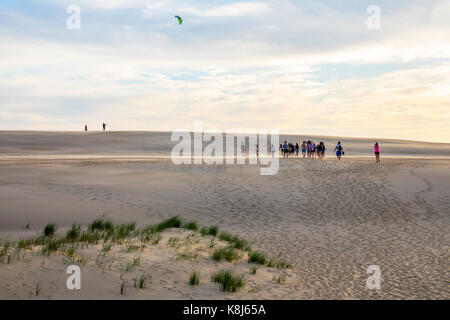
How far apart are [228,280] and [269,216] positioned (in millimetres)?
Result: 9468

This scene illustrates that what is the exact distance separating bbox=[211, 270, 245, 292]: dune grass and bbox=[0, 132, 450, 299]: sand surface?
204 mm

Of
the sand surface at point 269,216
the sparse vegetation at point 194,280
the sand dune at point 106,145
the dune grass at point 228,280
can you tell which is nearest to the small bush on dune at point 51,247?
the sand surface at point 269,216

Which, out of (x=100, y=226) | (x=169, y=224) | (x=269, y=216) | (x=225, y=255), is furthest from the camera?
(x=269, y=216)

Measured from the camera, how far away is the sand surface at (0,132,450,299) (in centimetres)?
834

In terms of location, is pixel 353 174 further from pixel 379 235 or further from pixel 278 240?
pixel 278 240

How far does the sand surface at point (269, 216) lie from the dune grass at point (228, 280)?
0.20 meters

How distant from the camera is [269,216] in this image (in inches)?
690

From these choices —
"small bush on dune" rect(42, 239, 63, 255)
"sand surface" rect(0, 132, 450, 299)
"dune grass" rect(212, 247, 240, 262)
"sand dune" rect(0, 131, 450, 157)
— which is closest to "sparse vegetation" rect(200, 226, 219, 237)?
"sand surface" rect(0, 132, 450, 299)

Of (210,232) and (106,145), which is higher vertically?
(106,145)

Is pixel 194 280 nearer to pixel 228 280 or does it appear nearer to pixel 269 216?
pixel 228 280

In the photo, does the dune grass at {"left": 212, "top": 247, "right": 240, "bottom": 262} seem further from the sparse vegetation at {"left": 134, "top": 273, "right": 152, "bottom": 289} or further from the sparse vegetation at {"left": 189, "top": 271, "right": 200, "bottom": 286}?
the sparse vegetation at {"left": 134, "top": 273, "right": 152, "bottom": 289}

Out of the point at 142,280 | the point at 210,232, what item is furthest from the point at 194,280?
the point at 210,232

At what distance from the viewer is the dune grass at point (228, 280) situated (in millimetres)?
8055
